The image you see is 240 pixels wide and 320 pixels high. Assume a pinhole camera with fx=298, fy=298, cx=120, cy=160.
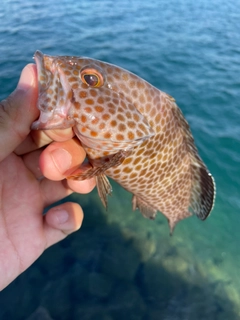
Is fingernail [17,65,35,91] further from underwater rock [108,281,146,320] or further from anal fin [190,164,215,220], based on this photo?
underwater rock [108,281,146,320]

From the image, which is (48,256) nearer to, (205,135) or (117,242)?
(117,242)

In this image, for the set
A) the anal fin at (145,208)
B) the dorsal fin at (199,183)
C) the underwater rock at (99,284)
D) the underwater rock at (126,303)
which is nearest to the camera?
the dorsal fin at (199,183)

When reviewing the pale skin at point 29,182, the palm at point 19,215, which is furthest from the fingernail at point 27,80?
the palm at point 19,215

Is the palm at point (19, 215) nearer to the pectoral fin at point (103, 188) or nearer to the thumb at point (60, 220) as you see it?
the thumb at point (60, 220)

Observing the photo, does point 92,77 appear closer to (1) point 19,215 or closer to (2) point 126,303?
(1) point 19,215

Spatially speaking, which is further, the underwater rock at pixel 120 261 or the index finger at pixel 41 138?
the underwater rock at pixel 120 261

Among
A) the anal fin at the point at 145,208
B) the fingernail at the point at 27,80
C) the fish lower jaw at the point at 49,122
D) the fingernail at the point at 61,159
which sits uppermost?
the fingernail at the point at 27,80

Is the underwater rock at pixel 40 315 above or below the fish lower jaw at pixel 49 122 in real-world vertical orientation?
below

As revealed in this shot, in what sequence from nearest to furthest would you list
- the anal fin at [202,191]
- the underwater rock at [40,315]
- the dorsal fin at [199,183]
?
the dorsal fin at [199,183]
the anal fin at [202,191]
the underwater rock at [40,315]
